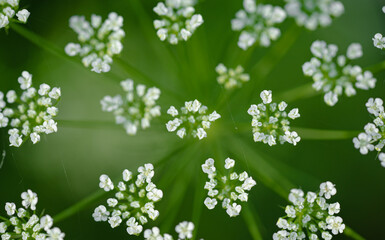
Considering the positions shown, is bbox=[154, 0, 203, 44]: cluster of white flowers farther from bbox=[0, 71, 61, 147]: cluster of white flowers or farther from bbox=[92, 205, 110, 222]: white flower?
bbox=[92, 205, 110, 222]: white flower

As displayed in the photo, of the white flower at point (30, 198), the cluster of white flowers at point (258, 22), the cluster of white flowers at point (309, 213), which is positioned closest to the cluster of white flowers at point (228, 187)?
the cluster of white flowers at point (309, 213)

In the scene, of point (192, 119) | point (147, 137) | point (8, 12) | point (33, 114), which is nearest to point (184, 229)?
point (192, 119)

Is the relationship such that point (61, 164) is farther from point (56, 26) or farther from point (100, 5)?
point (100, 5)

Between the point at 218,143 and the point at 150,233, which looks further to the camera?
the point at 218,143

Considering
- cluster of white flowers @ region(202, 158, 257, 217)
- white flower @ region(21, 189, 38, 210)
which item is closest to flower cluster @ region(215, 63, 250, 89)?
cluster of white flowers @ region(202, 158, 257, 217)

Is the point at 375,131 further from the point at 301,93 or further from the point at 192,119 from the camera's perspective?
the point at 192,119

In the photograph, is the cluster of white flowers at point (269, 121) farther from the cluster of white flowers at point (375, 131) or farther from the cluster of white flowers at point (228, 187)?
the cluster of white flowers at point (375, 131)

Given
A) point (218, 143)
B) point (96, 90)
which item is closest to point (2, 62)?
point (96, 90)
